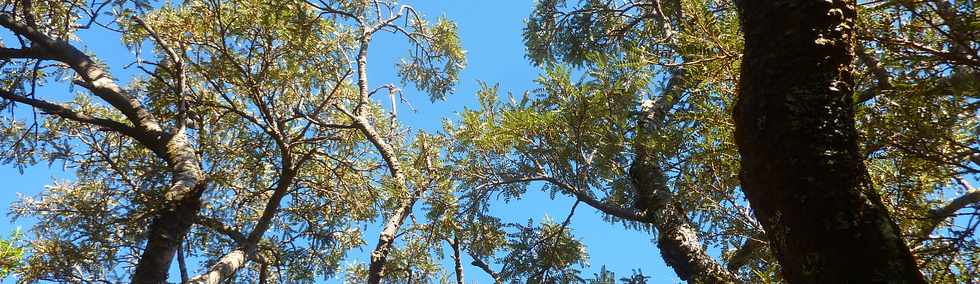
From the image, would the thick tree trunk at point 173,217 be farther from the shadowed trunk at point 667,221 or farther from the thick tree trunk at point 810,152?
the thick tree trunk at point 810,152

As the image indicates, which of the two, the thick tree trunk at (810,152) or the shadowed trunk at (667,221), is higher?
the shadowed trunk at (667,221)

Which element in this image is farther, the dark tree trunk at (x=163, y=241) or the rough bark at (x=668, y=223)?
the rough bark at (x=668, y=223)

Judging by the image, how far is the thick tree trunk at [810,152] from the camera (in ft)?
7.16

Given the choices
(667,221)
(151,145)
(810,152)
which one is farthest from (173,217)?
(810,152)

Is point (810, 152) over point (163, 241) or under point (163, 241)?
under

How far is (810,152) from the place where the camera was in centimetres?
238

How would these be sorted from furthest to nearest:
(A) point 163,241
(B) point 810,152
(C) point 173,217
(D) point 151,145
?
(D) point 151,145
(C) point 173,217
(A) point 163,241
(B) point 810,152

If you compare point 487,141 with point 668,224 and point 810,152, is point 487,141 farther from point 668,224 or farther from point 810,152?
point 810,152

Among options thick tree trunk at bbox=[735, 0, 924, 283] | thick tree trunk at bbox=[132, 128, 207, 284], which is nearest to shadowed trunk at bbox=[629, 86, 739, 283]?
thick tree trunk at bbox=[735, 0, 924, 283]

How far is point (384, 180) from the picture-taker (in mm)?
9250

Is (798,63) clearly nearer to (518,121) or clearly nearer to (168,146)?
(518,121)

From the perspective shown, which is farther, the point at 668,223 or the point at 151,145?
the point at 151,145

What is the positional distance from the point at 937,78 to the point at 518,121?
11.3ft

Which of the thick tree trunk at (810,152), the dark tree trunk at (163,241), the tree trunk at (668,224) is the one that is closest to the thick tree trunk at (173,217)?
the dark tree trunk at (163,241)
